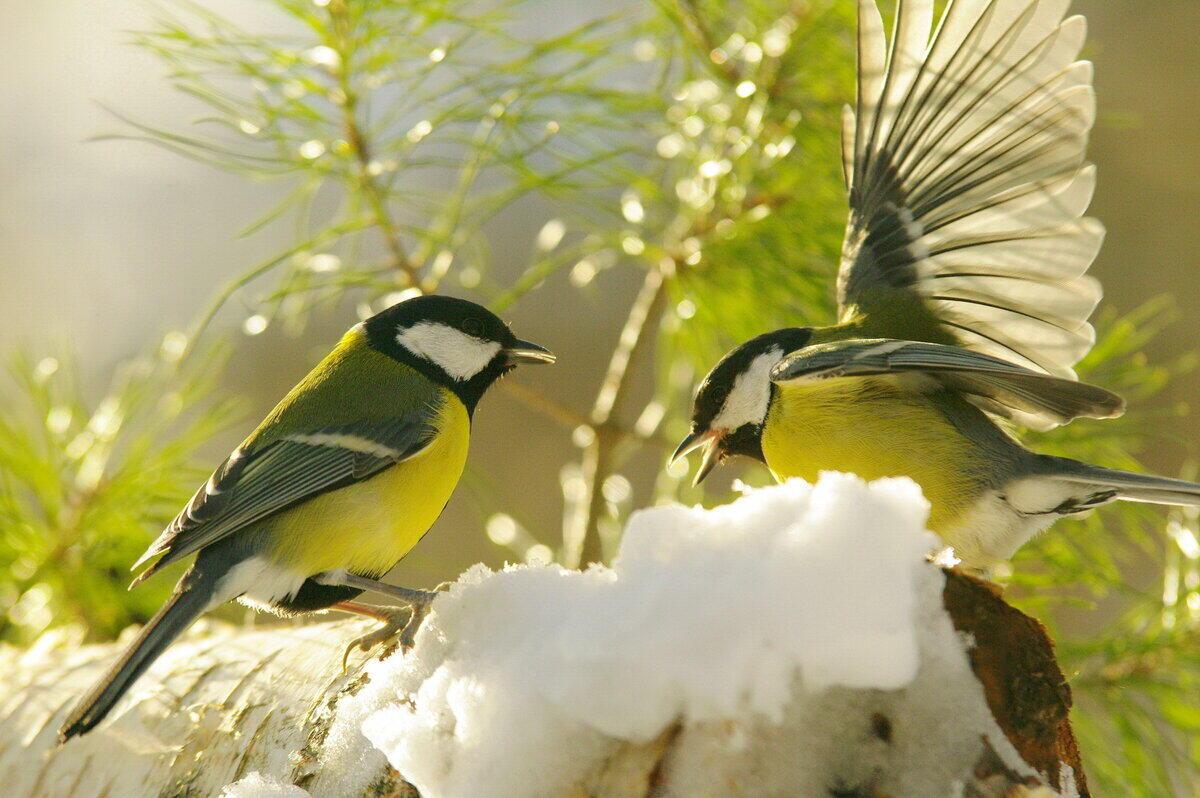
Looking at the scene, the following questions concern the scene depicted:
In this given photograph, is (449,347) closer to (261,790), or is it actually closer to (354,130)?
(354,130)

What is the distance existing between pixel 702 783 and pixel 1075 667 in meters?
0.74

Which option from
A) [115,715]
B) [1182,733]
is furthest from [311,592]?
[1182,733]

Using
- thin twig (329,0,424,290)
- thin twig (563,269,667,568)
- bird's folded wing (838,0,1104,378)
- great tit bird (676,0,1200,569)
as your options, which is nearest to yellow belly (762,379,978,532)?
great tit bird (676,0,1200,569)

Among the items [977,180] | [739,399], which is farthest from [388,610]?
[977,180]

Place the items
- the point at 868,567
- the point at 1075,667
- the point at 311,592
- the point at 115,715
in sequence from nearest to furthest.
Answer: the point at 868,567 < the point at 115,715 < the point at 311,592 < the point at 1075,667

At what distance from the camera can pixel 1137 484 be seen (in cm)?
71

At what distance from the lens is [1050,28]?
0.78m

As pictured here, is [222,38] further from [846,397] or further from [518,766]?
[518,766]

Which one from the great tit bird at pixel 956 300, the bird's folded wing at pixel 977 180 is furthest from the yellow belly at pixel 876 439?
the bird's folded wing at pixel 977 180

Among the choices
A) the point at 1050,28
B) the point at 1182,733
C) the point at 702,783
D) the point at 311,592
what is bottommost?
the point at 1182,733

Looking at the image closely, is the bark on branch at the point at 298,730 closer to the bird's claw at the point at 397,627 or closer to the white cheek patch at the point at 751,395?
the bird's claw at the point at 397,627

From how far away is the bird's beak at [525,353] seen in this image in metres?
1.04

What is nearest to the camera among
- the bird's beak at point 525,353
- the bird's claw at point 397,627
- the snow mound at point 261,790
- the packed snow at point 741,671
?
the packed snow at point 741,671

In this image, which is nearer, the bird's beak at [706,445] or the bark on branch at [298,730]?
the bark on branch at [298,730]
